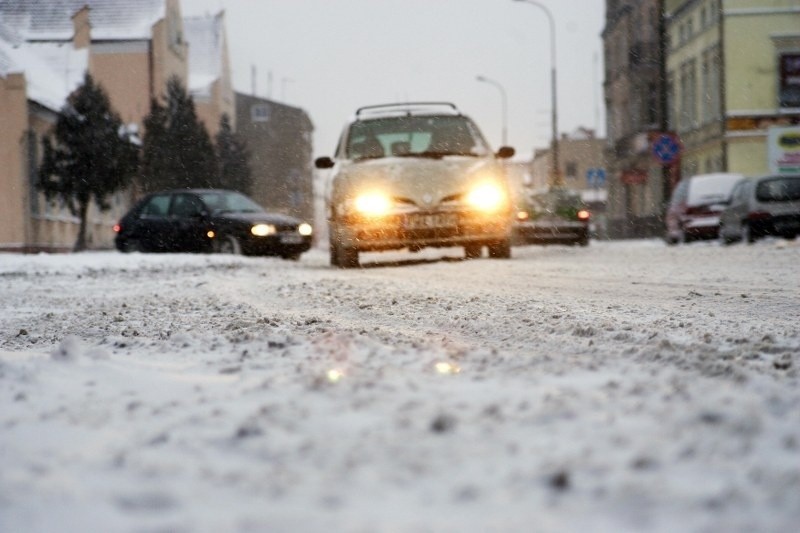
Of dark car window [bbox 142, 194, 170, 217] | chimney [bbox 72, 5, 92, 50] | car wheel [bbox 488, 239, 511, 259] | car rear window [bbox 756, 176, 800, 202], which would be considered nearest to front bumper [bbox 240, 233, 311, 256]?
dark car window [bbox 142, 194, 170, 217]

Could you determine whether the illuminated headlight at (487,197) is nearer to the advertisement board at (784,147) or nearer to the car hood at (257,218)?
the car hood at (257,218)

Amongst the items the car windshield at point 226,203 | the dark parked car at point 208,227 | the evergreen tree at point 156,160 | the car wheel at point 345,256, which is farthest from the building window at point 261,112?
the car wheel at point 345,256

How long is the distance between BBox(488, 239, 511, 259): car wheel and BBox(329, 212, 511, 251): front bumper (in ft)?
2.32

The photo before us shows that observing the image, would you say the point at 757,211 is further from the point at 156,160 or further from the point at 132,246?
the point at 156,160

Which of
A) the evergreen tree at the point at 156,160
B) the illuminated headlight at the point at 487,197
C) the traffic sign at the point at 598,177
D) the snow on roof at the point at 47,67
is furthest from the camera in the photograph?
the traffic sign at the point at 598,177

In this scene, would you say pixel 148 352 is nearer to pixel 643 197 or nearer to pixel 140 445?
pixel 140 445

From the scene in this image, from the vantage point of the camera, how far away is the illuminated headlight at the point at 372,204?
12922 millimetres

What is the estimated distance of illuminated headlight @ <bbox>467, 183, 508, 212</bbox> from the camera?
1324 cm

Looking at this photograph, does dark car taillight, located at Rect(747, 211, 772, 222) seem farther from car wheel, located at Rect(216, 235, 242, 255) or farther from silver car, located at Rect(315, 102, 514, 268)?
car wheel, located at Rect(216, 235, 242, 255)

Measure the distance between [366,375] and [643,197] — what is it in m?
52.7

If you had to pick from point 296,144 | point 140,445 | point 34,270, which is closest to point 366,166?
point 34,270

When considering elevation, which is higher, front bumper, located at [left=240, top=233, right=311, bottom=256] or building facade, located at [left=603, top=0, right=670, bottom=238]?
building facade, located at [left=603, top=0, right=670, bottom=238]

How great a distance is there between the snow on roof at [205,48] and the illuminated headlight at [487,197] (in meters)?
55.7

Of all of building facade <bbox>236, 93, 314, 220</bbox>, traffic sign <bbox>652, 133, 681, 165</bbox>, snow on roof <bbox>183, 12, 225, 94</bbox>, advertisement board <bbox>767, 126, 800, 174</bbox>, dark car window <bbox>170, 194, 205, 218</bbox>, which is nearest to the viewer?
dark car window <bbox>170, 194, 205, 218</bbox>
